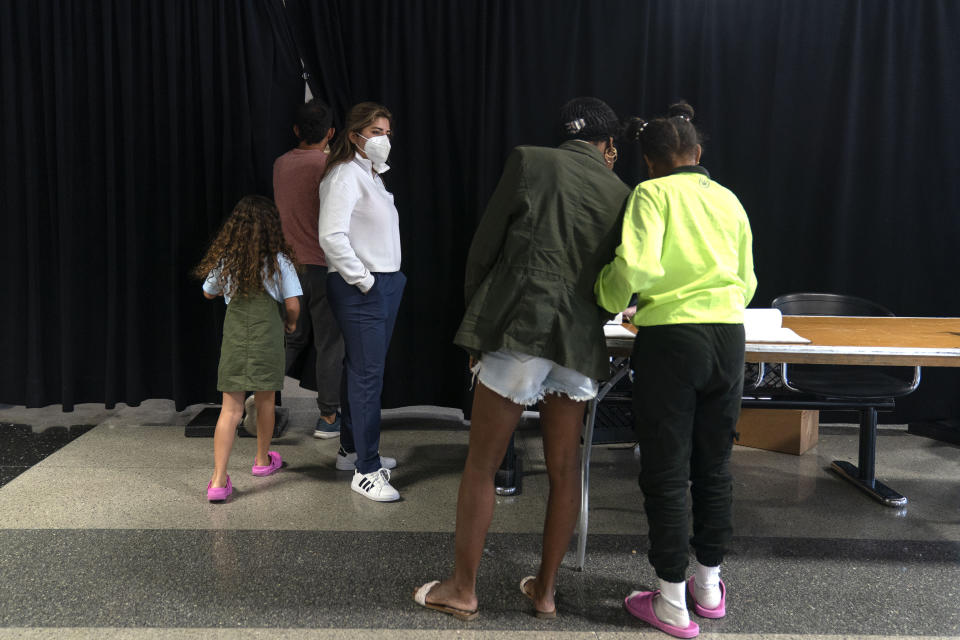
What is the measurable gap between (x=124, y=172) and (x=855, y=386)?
3.61 meters

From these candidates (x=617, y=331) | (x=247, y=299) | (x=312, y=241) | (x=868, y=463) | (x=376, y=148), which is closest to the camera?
(x=617, y=331)

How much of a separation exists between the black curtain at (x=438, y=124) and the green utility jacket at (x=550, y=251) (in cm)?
207

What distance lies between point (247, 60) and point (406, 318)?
1.53 m

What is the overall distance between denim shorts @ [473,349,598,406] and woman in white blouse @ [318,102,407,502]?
3.31 ft

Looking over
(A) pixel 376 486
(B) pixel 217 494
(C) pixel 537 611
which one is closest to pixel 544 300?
(C) pixel 537 611

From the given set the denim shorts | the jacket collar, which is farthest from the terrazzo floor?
the jacket collar

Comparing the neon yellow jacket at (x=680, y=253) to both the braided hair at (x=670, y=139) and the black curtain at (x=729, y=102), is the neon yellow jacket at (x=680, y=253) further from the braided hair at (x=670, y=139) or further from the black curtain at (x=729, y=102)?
the black curtain at (x=729, y=102)

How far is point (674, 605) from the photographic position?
Answer: 6.88 ft

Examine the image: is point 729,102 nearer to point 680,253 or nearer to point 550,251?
point 680,253

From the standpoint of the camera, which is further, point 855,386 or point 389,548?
point 855,386

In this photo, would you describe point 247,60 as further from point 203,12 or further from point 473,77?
point 473,77

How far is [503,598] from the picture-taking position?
227 cm

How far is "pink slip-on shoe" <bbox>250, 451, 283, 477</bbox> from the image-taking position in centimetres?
331

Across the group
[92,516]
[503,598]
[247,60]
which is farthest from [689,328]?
[247,60]
